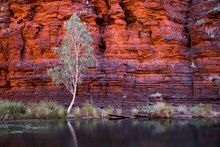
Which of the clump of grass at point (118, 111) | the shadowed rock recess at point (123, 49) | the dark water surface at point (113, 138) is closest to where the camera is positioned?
the dark water surface at point (113, 138)

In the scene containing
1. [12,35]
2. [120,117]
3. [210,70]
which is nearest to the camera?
[120,117]

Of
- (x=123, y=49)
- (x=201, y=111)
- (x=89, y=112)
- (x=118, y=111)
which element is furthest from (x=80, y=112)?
(x=123, y=49)

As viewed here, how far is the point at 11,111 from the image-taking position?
27.8m

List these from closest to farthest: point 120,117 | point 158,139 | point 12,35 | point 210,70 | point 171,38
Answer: point 158,139, point 120,117, point 210,70, point 171,38, point 12,35

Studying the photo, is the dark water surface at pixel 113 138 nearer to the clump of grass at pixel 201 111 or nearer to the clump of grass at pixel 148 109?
the clump of grass at pixel 201 111

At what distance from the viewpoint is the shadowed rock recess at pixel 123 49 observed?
116 feet

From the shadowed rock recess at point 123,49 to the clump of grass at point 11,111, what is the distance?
7379 mm

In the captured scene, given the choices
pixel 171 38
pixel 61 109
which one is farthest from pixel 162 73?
pixel 61 109

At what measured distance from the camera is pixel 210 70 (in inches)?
1379

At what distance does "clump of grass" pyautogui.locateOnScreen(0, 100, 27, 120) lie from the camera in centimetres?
2666

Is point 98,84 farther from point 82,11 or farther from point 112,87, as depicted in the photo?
point 82,11

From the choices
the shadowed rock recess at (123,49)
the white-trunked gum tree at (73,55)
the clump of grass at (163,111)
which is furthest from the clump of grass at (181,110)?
the white-trunked gum tree at (73,55)

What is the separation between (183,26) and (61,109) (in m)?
17.5

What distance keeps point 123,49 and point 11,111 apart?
1379 cm
